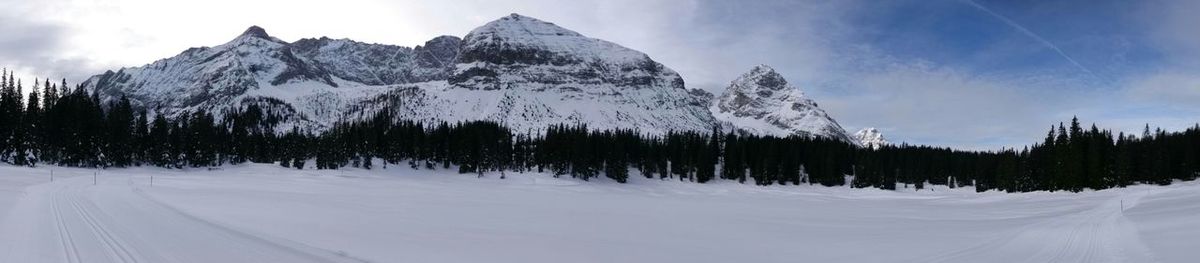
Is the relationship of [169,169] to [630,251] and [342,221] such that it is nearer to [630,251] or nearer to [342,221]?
[342,221]

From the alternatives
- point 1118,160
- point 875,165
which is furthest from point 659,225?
point 875,165

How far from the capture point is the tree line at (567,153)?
84.9 m

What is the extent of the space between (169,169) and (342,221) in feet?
316

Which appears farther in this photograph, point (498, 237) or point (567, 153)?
point (567, 153)

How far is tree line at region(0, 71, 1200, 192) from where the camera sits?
84.9m

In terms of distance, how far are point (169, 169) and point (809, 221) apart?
103046mm

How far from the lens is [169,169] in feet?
317

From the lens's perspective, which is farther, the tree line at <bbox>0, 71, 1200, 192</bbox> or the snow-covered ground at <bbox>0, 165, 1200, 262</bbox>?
the tree line at <bbox>0, 71, 1200, 192</bbox>

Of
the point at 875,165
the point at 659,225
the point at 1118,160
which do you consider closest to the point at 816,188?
the point at 875,165

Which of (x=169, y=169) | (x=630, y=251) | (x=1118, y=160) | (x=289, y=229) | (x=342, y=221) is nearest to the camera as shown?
(x=630, y=251)

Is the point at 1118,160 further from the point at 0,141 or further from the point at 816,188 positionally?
the point at 0,141

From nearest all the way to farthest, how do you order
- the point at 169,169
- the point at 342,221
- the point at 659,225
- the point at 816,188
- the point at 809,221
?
1. the point at 342,221
2. the point at 659,225
3. the point at 809,221
4. the point at 169,169
5. the point at 816,188

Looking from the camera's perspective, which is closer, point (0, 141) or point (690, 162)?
point (0, 141)

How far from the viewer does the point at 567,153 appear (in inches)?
4353
